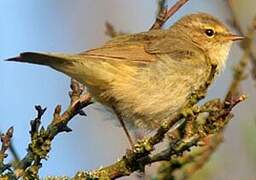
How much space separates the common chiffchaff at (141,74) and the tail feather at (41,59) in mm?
11

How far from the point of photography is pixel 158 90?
417 centimetres

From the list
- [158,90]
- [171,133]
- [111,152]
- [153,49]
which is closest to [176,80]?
[158,90]

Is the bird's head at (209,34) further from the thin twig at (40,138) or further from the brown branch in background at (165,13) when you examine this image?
the thin twig at (40,138)

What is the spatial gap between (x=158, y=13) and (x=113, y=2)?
15.0 ft

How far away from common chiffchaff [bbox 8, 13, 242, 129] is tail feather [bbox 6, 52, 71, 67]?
0.01 m

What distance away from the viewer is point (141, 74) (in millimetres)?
4227

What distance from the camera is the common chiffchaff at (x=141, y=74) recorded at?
4012 millimetres

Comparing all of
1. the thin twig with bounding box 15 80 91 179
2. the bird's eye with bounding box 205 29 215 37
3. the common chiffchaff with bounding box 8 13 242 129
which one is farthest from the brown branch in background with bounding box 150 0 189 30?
the bird's eye with bounding box 205 29 215 37

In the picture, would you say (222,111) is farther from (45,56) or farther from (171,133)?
(45,56)

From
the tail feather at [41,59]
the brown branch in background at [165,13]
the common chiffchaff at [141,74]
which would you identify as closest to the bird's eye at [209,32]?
the common chiffchaff at [141,74]

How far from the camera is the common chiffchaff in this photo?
13.2 feet

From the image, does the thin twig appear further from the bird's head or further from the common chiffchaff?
the bird's head

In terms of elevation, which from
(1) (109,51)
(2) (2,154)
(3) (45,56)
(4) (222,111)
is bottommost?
(4) (222,111)

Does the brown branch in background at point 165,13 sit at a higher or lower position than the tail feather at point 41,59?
Result: higher
